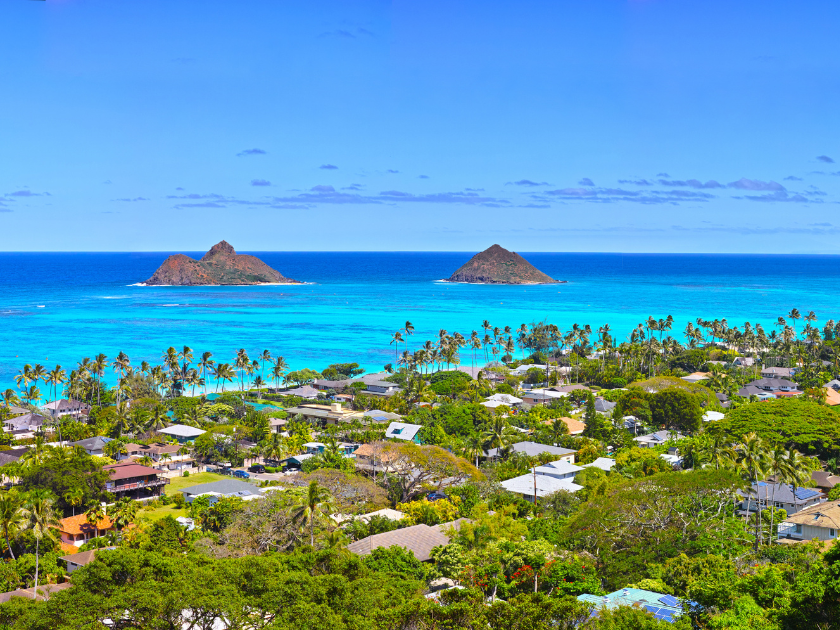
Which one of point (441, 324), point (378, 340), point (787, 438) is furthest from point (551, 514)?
point (441, 324)

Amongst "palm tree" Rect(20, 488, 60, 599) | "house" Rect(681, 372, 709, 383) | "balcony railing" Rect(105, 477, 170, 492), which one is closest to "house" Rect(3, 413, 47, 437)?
"balcony railing" Rect(105, 477, 170, 492)

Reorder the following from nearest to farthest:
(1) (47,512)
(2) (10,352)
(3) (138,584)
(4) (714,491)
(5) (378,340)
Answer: (3) (138,584), (1) (47,512), (4) (714,491), (2) (10,352), (5) (378,340)

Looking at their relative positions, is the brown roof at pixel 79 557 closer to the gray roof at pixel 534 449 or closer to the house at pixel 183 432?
the house at pixel 183 432

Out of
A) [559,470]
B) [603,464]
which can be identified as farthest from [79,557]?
[603,464]

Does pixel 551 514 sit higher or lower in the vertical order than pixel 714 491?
lower

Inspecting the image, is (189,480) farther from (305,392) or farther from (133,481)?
(305,392)

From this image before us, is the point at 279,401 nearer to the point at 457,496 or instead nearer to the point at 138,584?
the point at 457,496

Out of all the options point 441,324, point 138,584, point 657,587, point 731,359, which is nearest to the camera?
point 138,584
